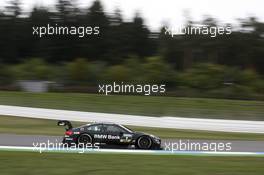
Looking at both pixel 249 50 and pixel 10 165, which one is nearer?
pixel 10 165

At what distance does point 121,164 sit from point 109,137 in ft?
9.50

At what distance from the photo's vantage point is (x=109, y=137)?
11516 millimetres

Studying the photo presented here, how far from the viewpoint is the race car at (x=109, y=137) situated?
11.5 metres

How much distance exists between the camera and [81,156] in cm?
952

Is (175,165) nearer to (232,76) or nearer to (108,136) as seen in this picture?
(108,136)

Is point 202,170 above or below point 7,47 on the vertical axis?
below

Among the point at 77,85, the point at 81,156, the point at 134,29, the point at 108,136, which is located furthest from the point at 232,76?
the point at 81,156

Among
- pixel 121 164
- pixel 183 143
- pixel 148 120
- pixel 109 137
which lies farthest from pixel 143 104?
pixel 121 164

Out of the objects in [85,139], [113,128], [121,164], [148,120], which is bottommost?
[121,164]

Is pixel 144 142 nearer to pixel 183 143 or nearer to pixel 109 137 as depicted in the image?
pixel 109 137

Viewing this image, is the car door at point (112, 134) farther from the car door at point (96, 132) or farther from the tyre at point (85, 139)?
the tyre at point (85, 139)

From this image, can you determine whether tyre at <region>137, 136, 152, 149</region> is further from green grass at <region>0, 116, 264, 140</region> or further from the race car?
green grass at <region>0, 116, 264, 140</region>

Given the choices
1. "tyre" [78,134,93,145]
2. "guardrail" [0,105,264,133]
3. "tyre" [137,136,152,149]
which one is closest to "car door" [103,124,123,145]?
"tyre" [78,134,93,145]

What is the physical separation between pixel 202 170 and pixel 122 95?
4.63 metres
